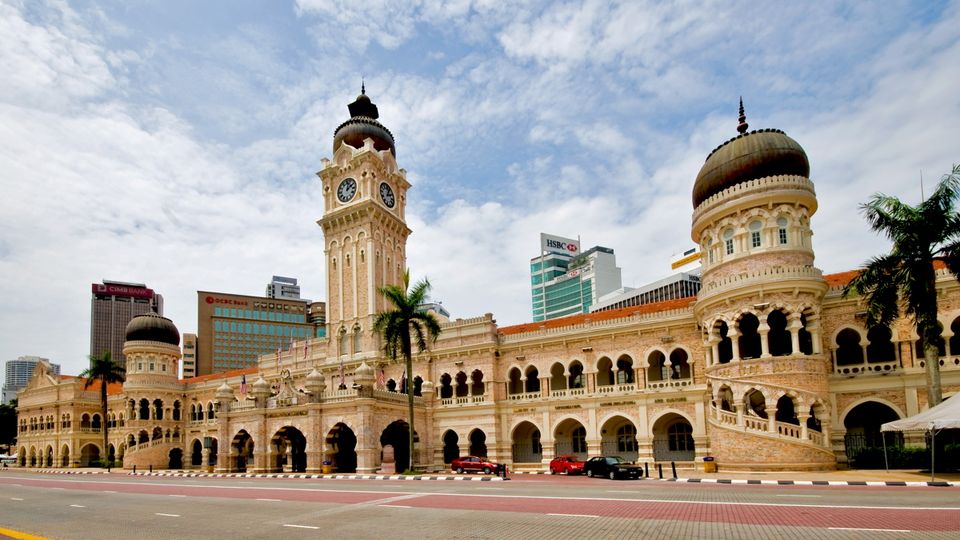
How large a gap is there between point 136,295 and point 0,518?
602 feet

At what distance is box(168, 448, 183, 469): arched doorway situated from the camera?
193ft

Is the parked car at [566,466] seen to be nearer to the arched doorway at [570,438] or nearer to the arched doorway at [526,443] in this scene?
the arched doorway at [570,438]

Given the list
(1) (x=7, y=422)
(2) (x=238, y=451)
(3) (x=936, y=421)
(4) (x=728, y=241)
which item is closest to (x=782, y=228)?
(4) (x=728, y=241)

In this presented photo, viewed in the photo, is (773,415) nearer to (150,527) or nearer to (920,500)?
(920,500)

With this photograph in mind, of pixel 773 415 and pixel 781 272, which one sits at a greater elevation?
pixel 781 272

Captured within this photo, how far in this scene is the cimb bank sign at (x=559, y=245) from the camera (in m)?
156

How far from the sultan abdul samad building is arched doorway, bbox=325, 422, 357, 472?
0.13 m

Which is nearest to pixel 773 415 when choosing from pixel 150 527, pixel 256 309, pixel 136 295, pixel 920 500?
pixel 920 500

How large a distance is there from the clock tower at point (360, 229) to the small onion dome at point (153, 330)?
23110 mm

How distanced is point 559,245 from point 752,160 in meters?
124

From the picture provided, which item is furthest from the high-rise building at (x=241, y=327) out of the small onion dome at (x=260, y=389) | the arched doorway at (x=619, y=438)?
the arched doorway at (x=619, y=438)

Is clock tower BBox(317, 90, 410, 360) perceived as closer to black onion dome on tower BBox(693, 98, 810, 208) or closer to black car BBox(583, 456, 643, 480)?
black car BBox(583, 456, 643, 480)

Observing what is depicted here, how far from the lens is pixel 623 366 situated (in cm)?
4000

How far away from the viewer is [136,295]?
182375 millimetres
